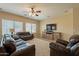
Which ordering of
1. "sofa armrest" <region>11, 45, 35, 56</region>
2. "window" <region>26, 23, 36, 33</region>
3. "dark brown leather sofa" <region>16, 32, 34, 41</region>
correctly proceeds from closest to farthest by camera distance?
"sofa armrest" <region>11, 45, 35, 56</region> < "dark brown leather sofa" <region>16, 32, 34, 41</region> < "window" <region>26, 23, 36, 33</region>

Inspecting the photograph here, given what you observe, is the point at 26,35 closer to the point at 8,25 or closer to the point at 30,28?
the point at 30,28

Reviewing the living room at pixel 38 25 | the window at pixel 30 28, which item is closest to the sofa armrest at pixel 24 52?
the living room at pixel 38 25

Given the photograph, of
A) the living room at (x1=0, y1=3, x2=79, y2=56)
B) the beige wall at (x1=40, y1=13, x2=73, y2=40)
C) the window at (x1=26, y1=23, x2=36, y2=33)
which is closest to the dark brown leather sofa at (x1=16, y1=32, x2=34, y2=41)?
the living room at (x1=0, y1=3, x2=79, y2=56)

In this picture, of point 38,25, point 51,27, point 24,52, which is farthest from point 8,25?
point 24,52

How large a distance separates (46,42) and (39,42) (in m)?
0.38

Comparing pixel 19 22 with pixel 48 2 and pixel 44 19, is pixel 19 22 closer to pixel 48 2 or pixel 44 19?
pixel 44 19

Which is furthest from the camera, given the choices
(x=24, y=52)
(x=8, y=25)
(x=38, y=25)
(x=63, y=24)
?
(x=63, y=24)

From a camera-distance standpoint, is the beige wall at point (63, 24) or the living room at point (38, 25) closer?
the living room at point (38, 25)

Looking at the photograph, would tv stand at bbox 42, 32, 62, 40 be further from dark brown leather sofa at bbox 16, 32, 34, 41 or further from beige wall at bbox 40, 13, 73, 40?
dark brown leather sofa at bbox 16, 32, 34, 41

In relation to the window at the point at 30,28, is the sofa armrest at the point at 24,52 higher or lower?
lower

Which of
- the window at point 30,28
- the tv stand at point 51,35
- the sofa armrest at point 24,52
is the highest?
the window at point 30,28

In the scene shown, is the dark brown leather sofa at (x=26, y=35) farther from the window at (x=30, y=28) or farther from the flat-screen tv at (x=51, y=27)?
the flat-screen tv at (x=51, y=27)

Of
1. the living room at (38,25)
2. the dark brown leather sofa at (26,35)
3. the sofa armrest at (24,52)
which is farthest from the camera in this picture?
the dark brown leather sofa at (26,35)

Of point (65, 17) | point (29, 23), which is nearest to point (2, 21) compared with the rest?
point (29, 23)
